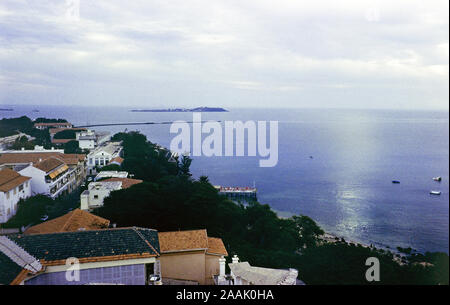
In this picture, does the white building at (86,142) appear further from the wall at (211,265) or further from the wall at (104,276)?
the wall at (104,276)

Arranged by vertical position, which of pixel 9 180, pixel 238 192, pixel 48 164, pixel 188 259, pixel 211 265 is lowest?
pixel 238 192

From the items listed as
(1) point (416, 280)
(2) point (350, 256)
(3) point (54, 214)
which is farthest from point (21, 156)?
(1) point (416, 280)

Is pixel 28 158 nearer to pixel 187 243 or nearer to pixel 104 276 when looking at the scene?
pixel 187 243

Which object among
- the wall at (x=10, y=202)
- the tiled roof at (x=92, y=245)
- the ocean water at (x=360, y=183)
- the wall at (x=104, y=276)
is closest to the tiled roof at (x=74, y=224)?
the tiled roof at (x=92, y=245)

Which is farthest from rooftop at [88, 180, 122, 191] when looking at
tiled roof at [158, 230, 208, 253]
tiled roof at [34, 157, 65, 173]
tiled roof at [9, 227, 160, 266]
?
tiled roof at [9, 227, 160, 266]

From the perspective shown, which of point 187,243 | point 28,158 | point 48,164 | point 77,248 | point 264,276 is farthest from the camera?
point 28,158

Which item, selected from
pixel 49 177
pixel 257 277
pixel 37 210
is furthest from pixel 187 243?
pixel 49 177

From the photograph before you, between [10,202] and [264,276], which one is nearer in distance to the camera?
[264,276]
